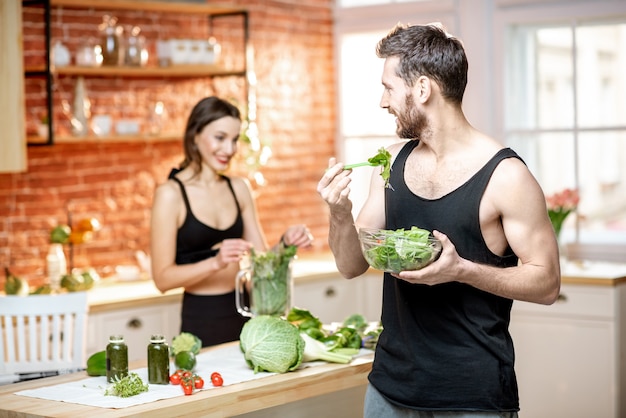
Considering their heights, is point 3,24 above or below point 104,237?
above

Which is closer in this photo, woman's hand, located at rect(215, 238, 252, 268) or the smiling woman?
woman's hand, located at rect(215, 238, 252, 268)

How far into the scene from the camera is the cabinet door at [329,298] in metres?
5.50

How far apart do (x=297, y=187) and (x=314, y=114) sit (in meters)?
0.48

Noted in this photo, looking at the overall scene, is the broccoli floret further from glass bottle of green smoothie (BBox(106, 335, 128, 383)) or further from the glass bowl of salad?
the glass bowl of salad

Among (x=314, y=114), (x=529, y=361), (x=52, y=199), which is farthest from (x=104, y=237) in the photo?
(x=529, y=361)

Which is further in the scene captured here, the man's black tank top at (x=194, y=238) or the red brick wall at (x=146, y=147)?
the red brick wall at (x=146, y=147)

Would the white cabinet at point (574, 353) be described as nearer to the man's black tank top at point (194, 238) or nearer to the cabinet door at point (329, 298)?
the cabinet door at point (329, 298)

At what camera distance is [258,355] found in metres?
3.09

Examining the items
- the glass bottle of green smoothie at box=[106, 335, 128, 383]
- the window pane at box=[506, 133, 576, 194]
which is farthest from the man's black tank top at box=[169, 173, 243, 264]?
the window pane at box=[506, 133, 576, 194]

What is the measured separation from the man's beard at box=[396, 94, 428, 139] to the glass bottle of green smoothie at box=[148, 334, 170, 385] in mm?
926

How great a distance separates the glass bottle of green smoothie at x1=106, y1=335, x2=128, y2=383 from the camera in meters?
2.97

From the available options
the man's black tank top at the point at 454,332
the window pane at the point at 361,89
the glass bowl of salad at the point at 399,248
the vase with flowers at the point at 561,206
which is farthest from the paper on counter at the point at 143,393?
the window pane at the point at 361,89

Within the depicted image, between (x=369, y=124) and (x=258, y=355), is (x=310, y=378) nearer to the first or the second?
(x=258, y=355)

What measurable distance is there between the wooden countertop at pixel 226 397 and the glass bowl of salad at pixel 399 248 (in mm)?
627
